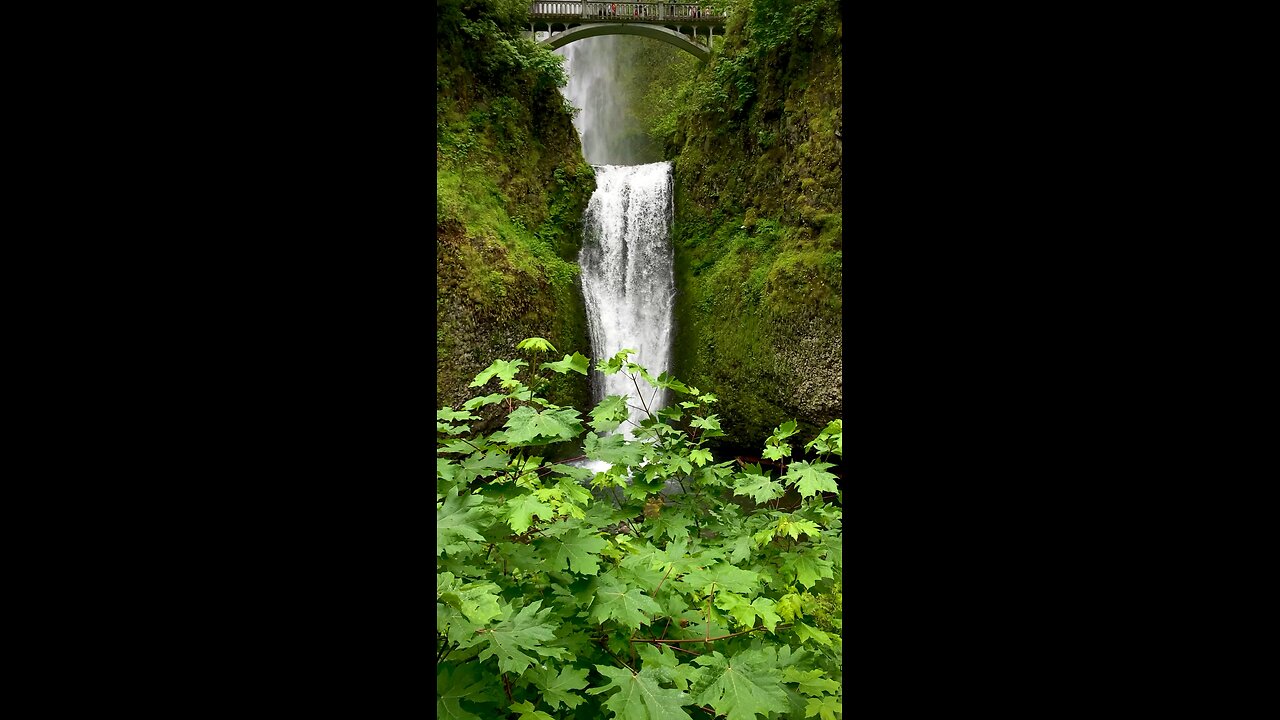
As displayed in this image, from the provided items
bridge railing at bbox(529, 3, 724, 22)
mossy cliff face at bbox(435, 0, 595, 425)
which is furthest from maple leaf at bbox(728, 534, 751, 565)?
bridge railing at bbox(529, 3, 724, 22)

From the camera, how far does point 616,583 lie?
1.82 metres

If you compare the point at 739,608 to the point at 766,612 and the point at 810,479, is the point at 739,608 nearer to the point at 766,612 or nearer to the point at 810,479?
the point at 766,612

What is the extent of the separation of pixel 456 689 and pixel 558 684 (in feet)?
→ 1.08

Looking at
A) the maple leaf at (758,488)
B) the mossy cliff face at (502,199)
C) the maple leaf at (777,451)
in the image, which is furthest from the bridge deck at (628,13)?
the maple leaf at (758,488)

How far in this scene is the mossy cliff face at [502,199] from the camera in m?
9.78

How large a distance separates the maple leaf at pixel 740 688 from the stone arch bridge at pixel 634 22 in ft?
55.1

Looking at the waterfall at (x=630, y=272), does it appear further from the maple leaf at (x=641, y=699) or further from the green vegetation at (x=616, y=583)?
the maple leaf at (x=641, y=699)
